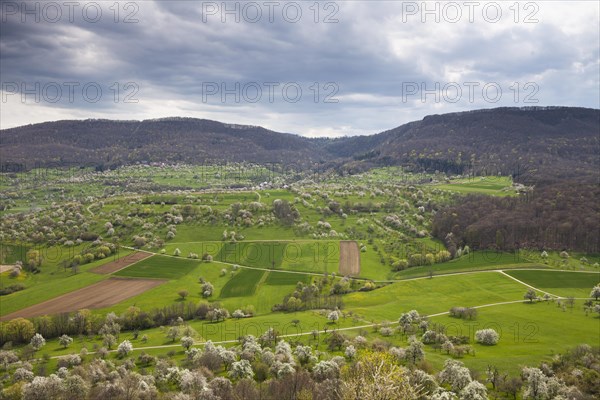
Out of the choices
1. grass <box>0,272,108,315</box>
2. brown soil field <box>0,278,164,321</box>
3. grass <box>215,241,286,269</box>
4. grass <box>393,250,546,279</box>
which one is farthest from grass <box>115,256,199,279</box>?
grass <box>393,250,546,279</box>

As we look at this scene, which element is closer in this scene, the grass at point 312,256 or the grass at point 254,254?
the grass at point 312,256

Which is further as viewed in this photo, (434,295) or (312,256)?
(312,256)

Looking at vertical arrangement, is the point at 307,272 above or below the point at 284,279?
above

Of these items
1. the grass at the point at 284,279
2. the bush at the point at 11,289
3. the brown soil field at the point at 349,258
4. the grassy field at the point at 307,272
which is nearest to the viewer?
the grassy field at the point at 307,272

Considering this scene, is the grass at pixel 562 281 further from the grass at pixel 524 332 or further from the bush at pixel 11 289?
the bush at pixel 11 289

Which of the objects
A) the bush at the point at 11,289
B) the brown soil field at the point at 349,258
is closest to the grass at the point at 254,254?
the brown soil field at the point at 349,258

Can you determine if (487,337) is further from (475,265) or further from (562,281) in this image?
(475,265)

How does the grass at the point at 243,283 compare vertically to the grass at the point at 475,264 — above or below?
below

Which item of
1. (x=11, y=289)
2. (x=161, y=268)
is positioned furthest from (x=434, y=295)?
(x=11, y=289)

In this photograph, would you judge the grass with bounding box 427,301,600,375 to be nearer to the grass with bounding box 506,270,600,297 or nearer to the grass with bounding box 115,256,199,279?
the grass with bounding box 506,270,600,297
